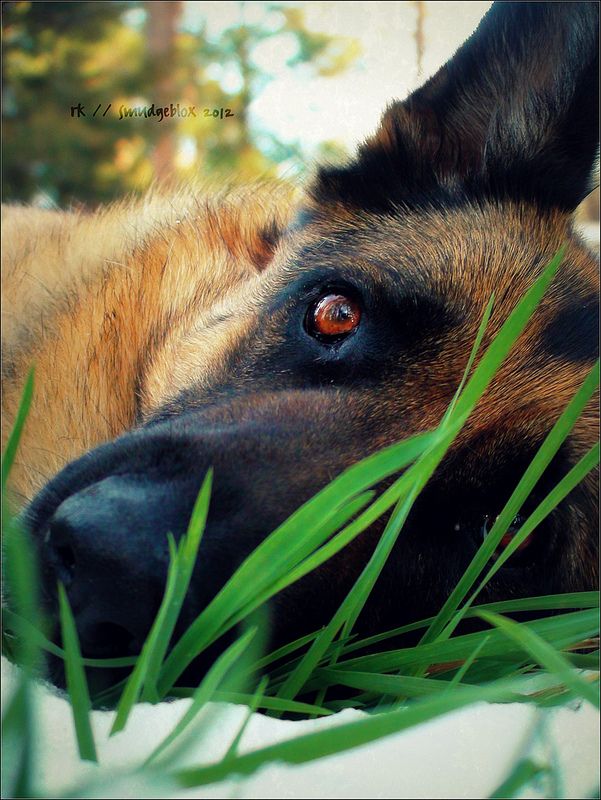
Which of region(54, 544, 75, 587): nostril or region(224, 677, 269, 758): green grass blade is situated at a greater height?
region(54, 544, 75, 587): nostril

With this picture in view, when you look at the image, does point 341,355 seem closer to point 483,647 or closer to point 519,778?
point 483,647

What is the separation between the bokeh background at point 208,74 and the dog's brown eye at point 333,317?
0.34 meters

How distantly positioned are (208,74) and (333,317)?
510 mm

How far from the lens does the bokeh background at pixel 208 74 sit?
4.03 ft

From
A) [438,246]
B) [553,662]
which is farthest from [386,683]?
[438,246]

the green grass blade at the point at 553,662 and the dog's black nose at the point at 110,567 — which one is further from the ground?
the dog's black nose at the point at 110,567

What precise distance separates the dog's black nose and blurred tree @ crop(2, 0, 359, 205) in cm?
72

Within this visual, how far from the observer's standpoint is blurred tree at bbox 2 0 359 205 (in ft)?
4.06

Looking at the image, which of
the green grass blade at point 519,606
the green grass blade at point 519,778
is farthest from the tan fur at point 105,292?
the green grass blade at point 519,778

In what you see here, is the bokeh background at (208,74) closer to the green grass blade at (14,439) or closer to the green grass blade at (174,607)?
the green grass blade at (14,439)

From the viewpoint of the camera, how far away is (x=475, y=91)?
1332 mm

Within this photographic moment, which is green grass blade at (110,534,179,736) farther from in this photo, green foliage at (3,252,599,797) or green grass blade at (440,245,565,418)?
green grass blade at (440,245,565,418)

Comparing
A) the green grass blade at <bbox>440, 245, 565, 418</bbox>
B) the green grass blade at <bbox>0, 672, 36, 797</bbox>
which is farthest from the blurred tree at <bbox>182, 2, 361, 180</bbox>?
the green grass blade at <bbox>0, 672, 36, 797</bbox>

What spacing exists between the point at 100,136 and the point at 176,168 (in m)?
0.17
